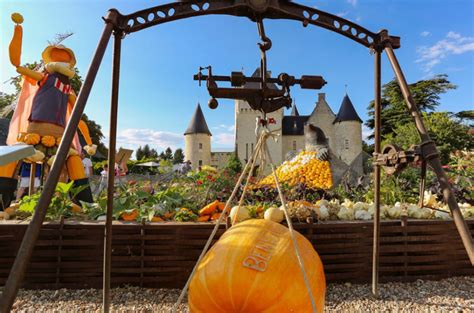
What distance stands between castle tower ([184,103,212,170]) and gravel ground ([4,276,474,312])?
36545mm

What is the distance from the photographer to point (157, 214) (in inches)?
137

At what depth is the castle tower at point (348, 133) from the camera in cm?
3347

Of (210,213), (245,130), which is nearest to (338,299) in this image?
(210,213)

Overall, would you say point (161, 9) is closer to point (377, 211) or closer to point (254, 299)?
point (254, 299)

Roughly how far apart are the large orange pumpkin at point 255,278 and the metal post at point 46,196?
2.63 feet

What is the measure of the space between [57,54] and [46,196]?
4.43 m

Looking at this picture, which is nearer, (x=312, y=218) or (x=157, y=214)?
(x=312, y=218)

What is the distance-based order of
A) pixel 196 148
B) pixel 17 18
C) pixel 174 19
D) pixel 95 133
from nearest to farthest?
1. pixel 174 19
2. pixel 17 18
3. pixel 95 133
4. pixel 196 148

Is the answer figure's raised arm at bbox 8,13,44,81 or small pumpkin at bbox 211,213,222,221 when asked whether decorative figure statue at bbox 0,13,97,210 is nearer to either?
figure's raised arm at bbox 8,13,44,81

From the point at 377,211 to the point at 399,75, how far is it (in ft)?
3.90

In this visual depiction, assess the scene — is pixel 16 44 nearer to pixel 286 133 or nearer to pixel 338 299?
pixel 338 299

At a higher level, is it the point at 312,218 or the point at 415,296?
the point at 312,218

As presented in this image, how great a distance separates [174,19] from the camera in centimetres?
180

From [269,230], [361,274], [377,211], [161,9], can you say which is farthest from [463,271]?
[161,9]
